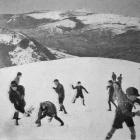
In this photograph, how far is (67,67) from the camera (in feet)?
20.0

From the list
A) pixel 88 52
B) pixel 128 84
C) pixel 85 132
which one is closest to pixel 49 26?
pixel 88 52

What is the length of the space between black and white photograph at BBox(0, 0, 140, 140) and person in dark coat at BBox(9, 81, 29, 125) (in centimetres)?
2

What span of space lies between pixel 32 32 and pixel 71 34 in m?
0.83

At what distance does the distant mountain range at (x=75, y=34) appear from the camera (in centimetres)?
597

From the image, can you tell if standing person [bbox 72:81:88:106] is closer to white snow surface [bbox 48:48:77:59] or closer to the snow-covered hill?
white snow surface [bbox 48:48:77:59]

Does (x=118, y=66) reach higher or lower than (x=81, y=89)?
higher

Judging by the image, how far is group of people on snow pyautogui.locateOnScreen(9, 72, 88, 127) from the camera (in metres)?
5.32

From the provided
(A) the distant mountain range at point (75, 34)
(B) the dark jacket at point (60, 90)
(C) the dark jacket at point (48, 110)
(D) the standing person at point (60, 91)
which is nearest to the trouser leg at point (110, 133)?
(C) the dark jacket at point (48, 110)

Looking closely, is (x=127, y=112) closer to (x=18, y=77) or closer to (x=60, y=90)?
(x=60, y=90)

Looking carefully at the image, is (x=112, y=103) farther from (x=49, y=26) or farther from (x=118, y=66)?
(x=49, y=26)

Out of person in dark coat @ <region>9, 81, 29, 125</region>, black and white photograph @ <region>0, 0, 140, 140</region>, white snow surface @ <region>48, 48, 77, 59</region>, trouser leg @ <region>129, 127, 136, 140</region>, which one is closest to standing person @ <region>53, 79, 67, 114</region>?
black and white photograph @ <region>0, 0, 140, 140</region>

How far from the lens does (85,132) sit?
5.05 meters

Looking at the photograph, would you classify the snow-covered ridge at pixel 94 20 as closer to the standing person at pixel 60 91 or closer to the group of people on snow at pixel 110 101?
the group of people on snow at pixel 110 101

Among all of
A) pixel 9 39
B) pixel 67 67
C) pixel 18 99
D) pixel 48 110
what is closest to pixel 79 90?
pixel 67 67
